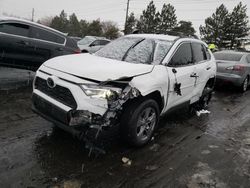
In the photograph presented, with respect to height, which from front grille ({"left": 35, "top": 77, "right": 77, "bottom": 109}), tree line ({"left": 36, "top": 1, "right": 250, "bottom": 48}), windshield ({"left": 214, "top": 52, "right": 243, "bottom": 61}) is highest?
tree line ({"left": 36, "top": 1, "right": 250, "bottom": 48})

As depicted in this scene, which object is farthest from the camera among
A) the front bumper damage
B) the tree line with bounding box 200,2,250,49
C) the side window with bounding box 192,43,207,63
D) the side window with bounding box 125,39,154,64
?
the tree line with bounding box 200,2,250,49

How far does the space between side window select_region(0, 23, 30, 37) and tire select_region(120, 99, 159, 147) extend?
4.74m

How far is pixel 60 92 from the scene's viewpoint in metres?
3.34

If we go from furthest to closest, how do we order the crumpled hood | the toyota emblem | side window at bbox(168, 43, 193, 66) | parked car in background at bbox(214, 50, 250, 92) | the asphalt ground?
parked car in background at bbox(214, 50, 250, 92)
side window at bbox(168, 43, 193, 66)
the toyota emblem
the crumpled hood
the asphalt ground

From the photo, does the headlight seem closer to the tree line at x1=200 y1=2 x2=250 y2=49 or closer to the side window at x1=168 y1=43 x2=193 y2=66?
the side window at x1=168 y1=43 x2=193 y2=66

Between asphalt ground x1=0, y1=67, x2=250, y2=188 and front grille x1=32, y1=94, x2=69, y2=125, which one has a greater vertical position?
front grille x1=32, y1=94, x2=69, y2=125

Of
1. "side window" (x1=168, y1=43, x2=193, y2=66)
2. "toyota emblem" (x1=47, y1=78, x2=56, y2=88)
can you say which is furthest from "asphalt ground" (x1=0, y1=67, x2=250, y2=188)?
"side window" (x1=168, y1=43, x2=193, y2=66)

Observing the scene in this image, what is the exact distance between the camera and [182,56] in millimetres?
4633

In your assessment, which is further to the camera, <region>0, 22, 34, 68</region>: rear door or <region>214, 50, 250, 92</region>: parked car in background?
<region>214, 50, 250, 92</region>: parked car in background

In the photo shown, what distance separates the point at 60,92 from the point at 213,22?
45859 mm

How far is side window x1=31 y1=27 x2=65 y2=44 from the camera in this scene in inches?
275

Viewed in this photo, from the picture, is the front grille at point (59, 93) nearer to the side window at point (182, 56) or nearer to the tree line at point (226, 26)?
the side window at point (182, 56)

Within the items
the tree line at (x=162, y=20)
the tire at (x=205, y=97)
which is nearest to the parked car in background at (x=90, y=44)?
the tire at (x=205, y=97)

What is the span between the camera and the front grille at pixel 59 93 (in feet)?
10.6
